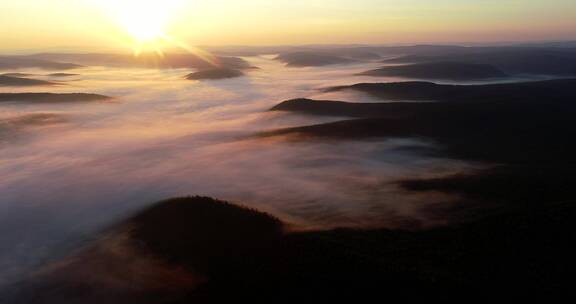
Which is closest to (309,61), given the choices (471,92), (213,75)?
(213,75)

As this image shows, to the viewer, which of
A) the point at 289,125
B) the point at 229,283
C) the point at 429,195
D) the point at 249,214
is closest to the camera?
the point at 229,283

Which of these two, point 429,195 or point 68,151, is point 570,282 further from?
point 68,151

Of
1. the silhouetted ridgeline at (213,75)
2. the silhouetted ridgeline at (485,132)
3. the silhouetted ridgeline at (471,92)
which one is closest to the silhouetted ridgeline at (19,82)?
the silhouetted ridgeline at (213,75)

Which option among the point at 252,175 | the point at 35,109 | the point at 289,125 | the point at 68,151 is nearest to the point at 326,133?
the point at 289,125

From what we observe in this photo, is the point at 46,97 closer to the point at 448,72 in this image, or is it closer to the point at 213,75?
the point at 213,75

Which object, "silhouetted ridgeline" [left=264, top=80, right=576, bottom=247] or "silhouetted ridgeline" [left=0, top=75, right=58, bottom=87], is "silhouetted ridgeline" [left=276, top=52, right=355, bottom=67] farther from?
"silhouetted ridgeline" [left=264, top=80, right=576, bottom=247]

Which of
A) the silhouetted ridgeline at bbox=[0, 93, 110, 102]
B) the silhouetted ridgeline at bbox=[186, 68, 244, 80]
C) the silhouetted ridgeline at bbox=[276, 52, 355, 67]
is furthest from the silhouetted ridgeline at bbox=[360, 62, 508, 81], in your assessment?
the silhouetted ridgeline at bbox=[0, 93, 110, 102]

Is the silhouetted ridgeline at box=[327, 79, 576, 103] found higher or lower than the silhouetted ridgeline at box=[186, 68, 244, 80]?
lower

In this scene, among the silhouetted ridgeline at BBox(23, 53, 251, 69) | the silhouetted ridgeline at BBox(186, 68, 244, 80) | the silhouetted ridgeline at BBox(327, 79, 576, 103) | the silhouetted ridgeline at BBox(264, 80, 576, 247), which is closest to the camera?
the silhouetted ridgeline at BBox(264, 80, 576, 247)
